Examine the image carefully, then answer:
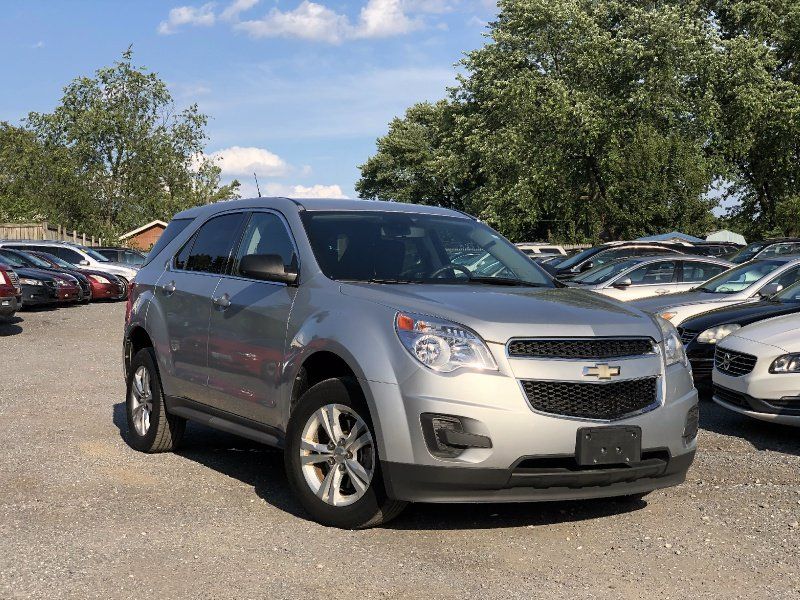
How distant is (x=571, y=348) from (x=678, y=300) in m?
8.19

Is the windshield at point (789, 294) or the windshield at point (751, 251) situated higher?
the windshield at point (789, 294)

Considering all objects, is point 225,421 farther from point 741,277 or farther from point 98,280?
point 98,280

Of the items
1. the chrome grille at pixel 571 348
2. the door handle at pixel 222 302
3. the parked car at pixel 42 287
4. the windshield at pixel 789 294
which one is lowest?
the parked car at pixel 42 287

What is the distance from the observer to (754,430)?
9375 millimetres

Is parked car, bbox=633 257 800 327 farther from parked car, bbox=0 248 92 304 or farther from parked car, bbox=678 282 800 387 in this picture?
parked car, bbox=0 248 92 304

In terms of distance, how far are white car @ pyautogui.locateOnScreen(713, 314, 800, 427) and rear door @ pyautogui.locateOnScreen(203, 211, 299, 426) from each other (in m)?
4.13

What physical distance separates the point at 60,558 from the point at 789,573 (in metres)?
3.38

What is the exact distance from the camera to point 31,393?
11336 millimetres

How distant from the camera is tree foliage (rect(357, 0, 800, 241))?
42.8 meters

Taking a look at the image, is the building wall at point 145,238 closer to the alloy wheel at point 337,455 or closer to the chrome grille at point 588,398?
the alloy wheel at point 337,455

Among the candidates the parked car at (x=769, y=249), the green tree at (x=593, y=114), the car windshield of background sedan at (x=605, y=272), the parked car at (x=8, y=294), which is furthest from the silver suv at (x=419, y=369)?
the green tree at (x=593, y=114)

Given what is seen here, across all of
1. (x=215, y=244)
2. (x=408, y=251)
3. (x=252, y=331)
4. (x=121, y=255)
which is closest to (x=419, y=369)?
(x=408, y=251)

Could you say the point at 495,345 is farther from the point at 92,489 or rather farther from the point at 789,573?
the point at 92,489

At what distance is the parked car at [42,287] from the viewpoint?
25844 millimetres
